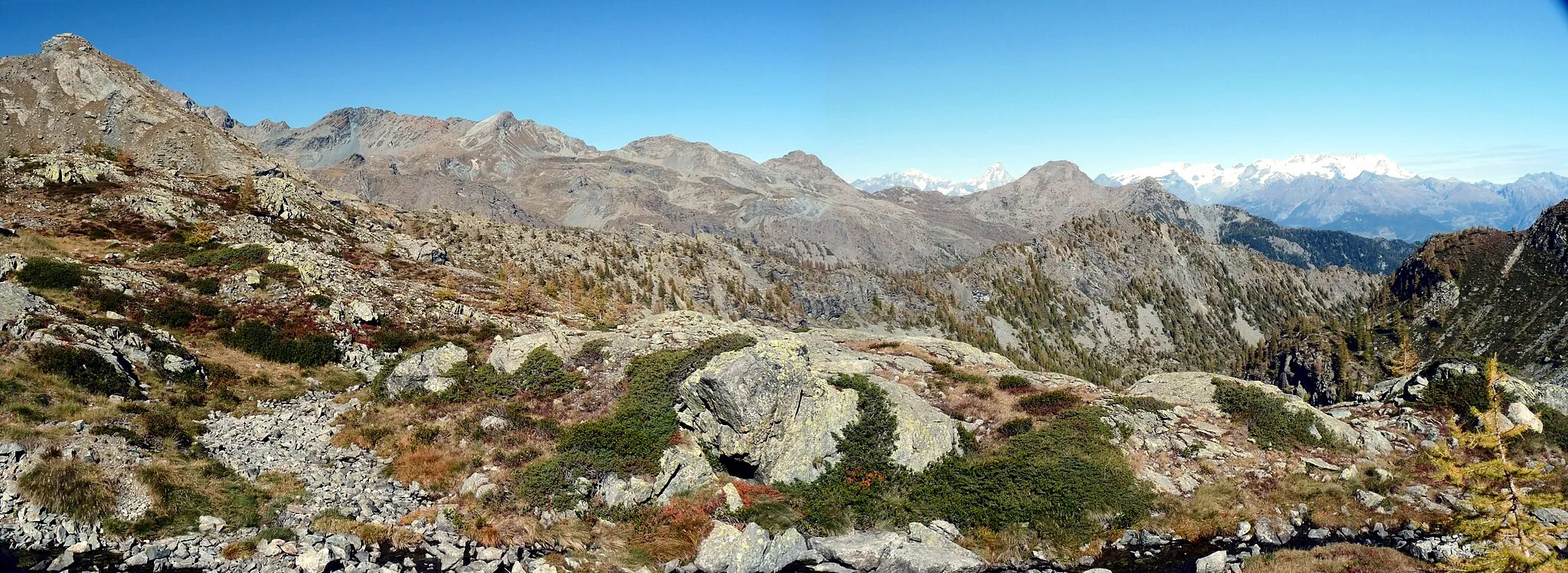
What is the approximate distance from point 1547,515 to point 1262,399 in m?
10.8

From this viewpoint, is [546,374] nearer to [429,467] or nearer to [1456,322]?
[429,467]

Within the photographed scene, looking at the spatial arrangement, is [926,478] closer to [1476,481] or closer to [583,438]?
[583,438]

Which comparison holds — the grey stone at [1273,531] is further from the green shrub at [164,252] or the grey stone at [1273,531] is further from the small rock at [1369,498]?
the green shrub at [164,252]

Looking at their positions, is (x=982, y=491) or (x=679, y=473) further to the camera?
(x=982, y=491)

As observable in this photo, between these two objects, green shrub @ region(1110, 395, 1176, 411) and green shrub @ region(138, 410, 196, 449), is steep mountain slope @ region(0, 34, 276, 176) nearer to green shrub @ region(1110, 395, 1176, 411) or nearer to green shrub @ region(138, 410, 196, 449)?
green shrub @ region(138, 410, 196, 449)

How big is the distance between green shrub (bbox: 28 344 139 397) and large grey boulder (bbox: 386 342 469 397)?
30.6 feet

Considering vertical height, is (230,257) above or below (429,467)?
above

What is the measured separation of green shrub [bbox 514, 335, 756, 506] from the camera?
23734mm

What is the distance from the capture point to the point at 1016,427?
32125 millimetres

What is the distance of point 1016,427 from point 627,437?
19044 mm

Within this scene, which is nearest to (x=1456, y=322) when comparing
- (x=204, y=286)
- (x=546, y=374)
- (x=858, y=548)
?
(x=858, y=548)

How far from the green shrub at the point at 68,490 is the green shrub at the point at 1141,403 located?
4020 centimetres

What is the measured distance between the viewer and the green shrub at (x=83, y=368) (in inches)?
977

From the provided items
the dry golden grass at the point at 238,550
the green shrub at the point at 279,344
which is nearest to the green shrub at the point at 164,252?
the green shrub at the point at 279,344
